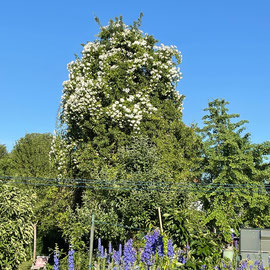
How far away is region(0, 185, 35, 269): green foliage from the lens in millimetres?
11094

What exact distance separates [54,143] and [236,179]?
8108 millimetres

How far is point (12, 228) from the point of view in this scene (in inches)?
443

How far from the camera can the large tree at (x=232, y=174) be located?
49.5ft

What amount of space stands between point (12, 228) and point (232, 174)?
877 centimetres

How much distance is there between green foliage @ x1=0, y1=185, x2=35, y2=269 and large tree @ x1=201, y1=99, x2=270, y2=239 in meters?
7.05

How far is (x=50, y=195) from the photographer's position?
17.1 meters

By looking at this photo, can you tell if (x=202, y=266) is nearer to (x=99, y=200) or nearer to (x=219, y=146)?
(x=99, y=200)

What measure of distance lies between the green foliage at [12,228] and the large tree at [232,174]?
7050 millimetres

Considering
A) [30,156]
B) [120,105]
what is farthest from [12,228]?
[30,156]

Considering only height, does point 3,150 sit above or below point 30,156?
above

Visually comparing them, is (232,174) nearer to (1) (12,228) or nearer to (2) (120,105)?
(2) (120,105)

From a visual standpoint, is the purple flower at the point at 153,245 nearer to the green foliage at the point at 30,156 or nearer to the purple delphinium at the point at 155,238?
the purple delphinium at the point at 155,238

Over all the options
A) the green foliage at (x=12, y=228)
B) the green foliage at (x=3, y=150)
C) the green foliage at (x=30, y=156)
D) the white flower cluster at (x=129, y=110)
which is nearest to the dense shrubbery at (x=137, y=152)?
the white flower cluster at (x=129, y=110)

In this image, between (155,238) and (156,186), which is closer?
(155,238)
